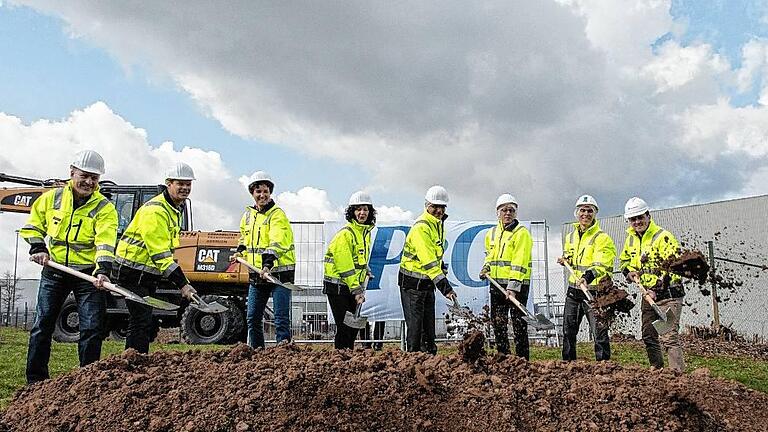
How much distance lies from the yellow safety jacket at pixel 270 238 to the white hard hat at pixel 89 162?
1.78 m

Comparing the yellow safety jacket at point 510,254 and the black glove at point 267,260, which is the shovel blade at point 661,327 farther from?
the black glove at point 267,260

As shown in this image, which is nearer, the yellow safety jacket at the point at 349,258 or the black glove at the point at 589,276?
the yellow safety jacket at the point at 349,258

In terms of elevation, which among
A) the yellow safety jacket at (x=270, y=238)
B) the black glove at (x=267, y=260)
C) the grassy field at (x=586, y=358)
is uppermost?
the yellow safety jacket at (x=270, y=238)

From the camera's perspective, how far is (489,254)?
8.27 meters

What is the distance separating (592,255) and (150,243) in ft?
15.5

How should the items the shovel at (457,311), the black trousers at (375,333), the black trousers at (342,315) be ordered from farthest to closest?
the black trousers at (375,333) < the black trousers at (342,315) < the shovel at (457,311)

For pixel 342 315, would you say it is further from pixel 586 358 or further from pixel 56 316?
pixel 586 358

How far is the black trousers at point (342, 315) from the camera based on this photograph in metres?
7.53

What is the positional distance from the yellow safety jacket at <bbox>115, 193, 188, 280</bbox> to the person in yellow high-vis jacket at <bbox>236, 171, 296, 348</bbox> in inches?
44.0

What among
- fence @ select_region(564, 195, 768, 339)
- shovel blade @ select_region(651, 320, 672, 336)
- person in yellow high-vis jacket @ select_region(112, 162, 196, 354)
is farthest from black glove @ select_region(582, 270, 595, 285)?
fence @ select_region(564, 195, 768, 339)

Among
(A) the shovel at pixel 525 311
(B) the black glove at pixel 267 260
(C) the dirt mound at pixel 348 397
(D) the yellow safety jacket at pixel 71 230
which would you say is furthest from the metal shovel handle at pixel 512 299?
(D) the yellow safety jacket at pixel 71 230

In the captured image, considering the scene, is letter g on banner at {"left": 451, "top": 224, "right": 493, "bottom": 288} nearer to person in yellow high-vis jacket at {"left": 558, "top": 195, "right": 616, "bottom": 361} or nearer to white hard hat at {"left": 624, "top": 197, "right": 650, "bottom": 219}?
person in yellow high-vis jacket at {"left": 558, "top": 195, "right": 616, "bottom": 361}

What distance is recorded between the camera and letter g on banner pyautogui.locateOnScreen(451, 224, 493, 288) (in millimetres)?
12266

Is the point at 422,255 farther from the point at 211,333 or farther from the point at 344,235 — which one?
the point at 211,333
